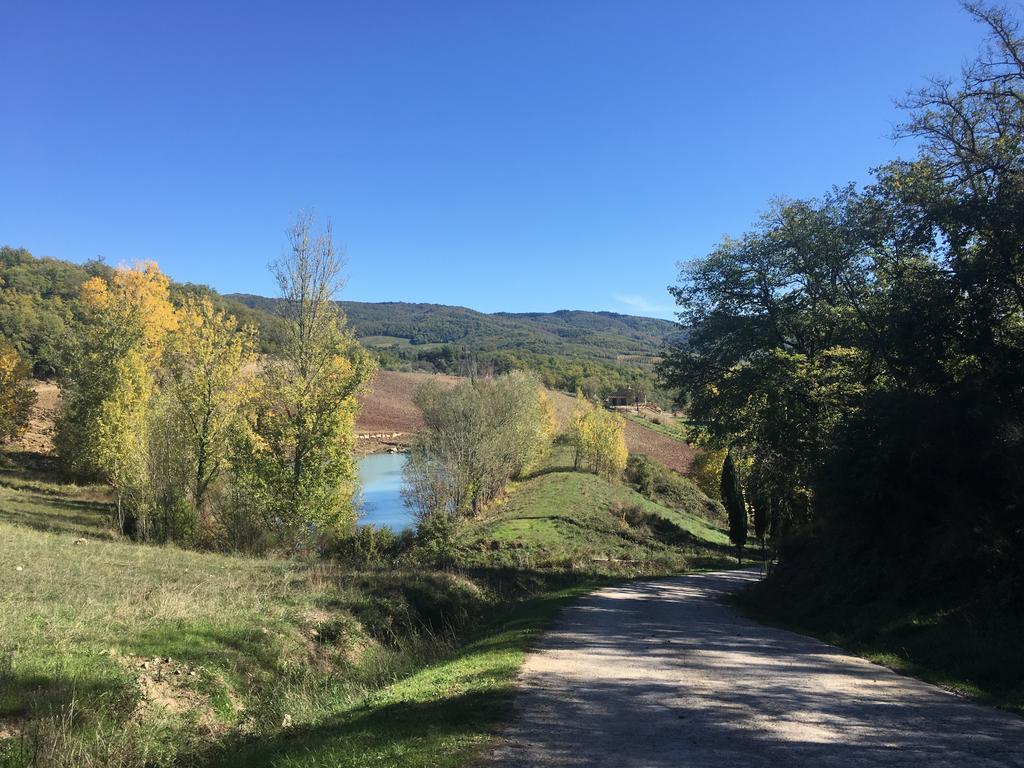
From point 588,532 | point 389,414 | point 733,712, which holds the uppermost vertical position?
point 389,414

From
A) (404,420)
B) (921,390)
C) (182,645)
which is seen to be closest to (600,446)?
(921,390)

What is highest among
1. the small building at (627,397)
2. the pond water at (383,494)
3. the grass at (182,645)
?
the small building at (627,397)

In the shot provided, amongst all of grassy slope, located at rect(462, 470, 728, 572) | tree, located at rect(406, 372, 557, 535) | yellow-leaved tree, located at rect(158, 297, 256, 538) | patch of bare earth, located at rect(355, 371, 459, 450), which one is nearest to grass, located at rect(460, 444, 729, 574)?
grassy slope, located at rect(462, 470, 728, 572)

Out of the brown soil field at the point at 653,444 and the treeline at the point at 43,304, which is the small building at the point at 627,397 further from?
the treeline at the point at 43,304

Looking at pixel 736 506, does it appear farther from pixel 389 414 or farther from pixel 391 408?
pixel 391 408

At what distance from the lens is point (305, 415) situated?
22016 millimetres

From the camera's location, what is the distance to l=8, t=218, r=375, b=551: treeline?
2217 cm

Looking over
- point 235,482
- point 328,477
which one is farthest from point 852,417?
point 235,482

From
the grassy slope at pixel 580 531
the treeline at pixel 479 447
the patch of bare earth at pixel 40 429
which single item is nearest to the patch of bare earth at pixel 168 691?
the treeline at pixel 479 447

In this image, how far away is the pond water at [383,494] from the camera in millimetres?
42619

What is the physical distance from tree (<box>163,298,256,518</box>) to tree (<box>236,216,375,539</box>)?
4647 millimetres

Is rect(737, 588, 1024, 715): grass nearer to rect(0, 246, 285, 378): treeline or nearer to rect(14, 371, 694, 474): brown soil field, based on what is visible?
rect(0, 246, 285, 378): treeline

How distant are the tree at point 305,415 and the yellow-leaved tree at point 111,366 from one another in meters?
12.5

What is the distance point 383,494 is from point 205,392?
33.7 meters
